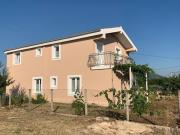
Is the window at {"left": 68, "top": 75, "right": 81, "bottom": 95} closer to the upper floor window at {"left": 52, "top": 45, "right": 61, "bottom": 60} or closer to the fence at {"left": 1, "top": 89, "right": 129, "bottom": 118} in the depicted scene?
the fence at {"left": 1, "top": 89, "right": 129, "bottom": 118}

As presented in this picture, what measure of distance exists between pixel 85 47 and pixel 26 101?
660cm

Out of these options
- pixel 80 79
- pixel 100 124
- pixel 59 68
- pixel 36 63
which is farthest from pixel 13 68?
pixel 100 124

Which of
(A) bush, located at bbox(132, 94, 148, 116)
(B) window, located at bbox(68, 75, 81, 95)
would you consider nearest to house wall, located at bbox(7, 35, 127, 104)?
(B) window, located at bbox(68, 75, 81, 95)

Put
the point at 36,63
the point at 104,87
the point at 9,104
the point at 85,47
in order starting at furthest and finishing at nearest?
the point at 36,63 → the point at 85,47 → the point at 104,87 → the point at 9,104

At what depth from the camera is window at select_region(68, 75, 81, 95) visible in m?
27.2

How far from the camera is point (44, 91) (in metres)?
30.0

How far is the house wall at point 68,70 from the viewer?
2541 centimetres

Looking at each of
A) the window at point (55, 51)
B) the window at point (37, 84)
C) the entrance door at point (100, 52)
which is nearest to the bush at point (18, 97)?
the window at point (37, 84)

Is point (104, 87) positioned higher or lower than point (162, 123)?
higher

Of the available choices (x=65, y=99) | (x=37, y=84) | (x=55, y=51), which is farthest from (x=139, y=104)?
(x=37, y=84)

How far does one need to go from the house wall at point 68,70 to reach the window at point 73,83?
334 mm

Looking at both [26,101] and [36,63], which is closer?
[26,101]

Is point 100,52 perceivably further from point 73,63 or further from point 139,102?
point 139,102

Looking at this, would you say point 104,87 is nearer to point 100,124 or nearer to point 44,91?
point 44,91
